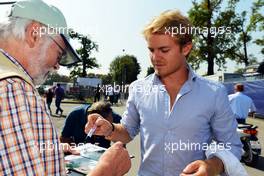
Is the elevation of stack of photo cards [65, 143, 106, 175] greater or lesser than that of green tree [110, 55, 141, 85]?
lesser

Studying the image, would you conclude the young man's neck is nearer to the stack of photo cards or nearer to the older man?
the older man

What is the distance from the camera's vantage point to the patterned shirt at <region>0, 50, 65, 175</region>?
3.72 feet

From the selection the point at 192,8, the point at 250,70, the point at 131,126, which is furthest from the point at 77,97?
the point at 131,126

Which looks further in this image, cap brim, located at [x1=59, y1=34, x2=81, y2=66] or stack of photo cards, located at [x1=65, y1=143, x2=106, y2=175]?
stack of photo cards, located at [x1=65, y1=143, x2=106, y2=175]

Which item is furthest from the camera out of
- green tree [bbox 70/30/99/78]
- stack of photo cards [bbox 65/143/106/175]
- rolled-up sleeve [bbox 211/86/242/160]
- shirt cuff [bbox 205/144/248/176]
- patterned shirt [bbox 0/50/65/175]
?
green tree [bbox 70/30/99/78]

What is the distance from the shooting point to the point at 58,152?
1280 millimetres

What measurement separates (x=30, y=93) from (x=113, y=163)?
49 cm

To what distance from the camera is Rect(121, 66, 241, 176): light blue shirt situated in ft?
6.80

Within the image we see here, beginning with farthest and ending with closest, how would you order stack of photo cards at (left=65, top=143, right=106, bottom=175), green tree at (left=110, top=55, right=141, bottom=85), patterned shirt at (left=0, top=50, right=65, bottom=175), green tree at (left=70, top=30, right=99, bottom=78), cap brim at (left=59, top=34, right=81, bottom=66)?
green tree at (left=110, top=55, right=141, bottom=85) < green tree at (left=70, top=30, right=99, bottom=78) < stack of photo cards at (left=65, top=143, right=106, bottom=175) < cap brim at (left=59, top=34, right=81, bottom=66) < patterned shirt at (left=0, top=50, right=65, bottom=175)

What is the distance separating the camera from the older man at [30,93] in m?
1.14

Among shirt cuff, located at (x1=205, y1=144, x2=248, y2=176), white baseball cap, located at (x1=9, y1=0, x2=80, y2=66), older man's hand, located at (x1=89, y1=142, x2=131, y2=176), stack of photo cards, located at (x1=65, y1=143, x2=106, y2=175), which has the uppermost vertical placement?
white baseball cap, located at (x1=9, y1=0, x2=80, y2=66)

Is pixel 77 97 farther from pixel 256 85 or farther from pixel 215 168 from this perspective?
pixel 215 168

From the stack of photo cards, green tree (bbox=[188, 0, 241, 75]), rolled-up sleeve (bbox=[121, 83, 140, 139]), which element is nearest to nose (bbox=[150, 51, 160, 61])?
rolled-up sleeve (bbox=[121, 83, 140, 139])

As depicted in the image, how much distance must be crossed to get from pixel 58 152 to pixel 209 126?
44.1 inches
